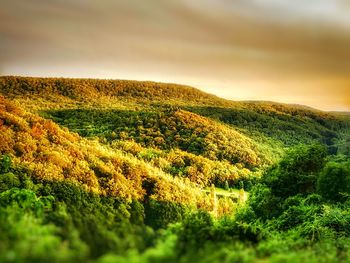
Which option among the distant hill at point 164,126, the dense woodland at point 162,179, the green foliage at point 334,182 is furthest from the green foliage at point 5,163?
the green foliage at point 334,182

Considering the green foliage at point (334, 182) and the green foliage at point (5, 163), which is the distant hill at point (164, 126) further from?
the green foliage at point (334, 182)

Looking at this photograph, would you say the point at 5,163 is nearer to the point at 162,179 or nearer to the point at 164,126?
the point at 162,179

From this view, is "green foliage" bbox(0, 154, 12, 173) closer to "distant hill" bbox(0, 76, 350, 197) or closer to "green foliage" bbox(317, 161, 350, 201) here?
"distant hill" bbox(0, 76, 350, 197)

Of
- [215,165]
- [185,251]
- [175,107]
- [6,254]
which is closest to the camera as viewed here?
[6,254]

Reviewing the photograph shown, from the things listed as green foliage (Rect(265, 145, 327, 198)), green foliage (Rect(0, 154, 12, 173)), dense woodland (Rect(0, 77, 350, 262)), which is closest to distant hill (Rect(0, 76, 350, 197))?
dense woodland (Rect(0, 77, 350, 262))

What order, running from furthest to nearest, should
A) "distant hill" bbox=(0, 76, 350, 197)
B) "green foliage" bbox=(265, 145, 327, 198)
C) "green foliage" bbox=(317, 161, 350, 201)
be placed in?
"distant hill" bbox=(0, 76, 350, 197)
"green foliage" bbox=(265, 145, 327, 198)
"green foliage" bbox=(317, 161, 350, 201)

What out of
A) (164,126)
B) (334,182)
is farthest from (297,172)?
(164,126)

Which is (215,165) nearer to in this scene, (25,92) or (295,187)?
(25,92)

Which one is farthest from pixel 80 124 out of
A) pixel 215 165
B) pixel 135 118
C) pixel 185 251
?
pixel 185 251
